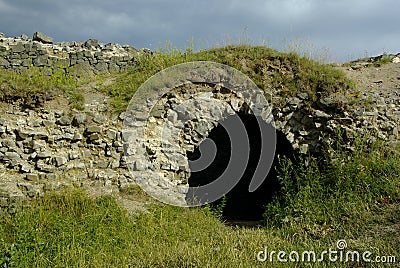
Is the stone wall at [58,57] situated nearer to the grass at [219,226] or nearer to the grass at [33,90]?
the grass at [33,90]

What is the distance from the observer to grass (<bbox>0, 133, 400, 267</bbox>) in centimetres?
435

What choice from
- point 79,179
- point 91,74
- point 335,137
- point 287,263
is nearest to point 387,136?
point 335,137

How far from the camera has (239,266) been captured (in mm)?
3893

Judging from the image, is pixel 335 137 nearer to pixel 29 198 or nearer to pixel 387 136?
pixel 387 136

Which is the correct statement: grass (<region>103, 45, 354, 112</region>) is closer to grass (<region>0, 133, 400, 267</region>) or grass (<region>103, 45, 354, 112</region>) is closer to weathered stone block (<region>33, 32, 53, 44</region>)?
grass (<region>0, 133, 400, 267</region>)

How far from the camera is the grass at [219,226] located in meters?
4.35

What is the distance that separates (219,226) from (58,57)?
6.90 meters

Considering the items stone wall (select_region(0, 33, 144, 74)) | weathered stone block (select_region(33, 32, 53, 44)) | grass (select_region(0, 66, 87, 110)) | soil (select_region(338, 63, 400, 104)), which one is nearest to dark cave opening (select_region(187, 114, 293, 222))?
soil (select_region(338, 63, 400, 104))

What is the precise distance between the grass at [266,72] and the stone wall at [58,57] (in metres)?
1.99

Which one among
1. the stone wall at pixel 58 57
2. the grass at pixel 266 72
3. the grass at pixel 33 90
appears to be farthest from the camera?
the stone wall at pixel 58 57

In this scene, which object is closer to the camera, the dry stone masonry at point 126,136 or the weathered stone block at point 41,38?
the dry stone masonry at point 126,136

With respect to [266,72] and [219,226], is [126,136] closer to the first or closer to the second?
[219,226]

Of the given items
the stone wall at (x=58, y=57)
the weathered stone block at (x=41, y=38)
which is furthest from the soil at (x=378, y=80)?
the weathered stone block at (x=41, y=38)

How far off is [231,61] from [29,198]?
15.0 feet
